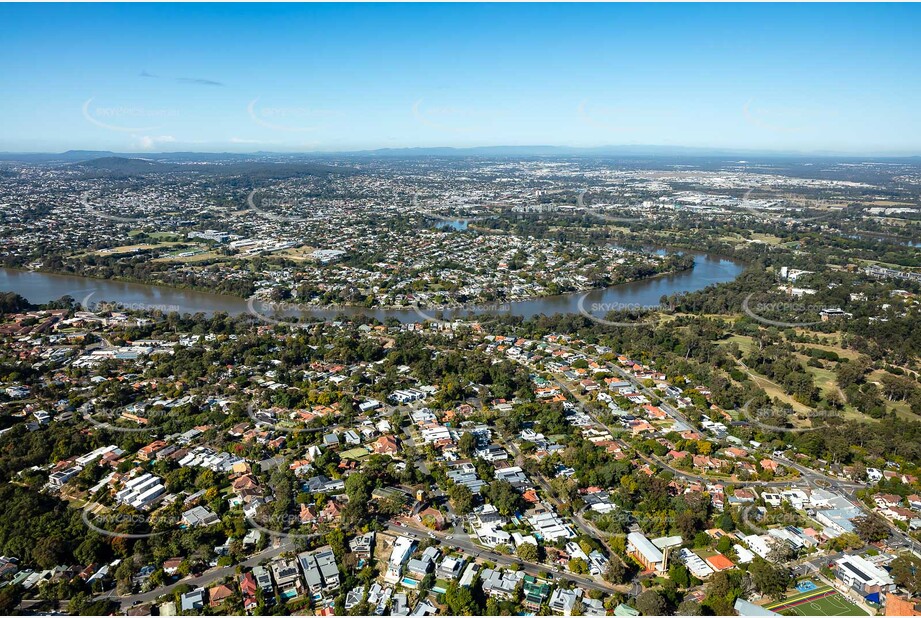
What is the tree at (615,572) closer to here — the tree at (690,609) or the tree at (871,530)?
the tree at (690,609)

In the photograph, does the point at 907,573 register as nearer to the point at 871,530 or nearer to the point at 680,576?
the point at 871,530

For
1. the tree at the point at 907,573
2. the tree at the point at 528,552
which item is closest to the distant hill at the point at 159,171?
the tree at the point at 528,552

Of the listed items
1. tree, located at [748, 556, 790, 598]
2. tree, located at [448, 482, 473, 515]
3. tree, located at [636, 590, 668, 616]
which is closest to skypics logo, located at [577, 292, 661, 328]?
tree, located at [448, 482, 473, 515]

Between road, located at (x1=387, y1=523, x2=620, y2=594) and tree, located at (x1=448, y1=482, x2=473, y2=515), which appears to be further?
tree, located at (x1=448, y1=482, x2=473, y2=515)

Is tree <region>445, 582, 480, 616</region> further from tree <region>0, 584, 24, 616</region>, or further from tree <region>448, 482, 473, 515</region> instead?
tree <region>0, 584, 24, 616</region>

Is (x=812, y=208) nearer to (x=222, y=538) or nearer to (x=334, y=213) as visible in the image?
(x=334, y=213)

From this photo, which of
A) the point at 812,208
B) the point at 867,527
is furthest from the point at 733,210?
the point at 867,527
